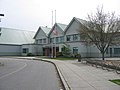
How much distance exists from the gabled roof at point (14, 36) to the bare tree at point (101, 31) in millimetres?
43987

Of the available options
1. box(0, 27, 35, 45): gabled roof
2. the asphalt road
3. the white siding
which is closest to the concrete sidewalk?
the asphalt road

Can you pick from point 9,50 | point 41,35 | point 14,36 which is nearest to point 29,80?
point 41,35

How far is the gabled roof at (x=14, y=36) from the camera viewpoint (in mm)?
75750

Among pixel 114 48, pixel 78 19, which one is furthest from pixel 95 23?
pixel 114 48

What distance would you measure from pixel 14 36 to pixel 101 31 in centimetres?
5090

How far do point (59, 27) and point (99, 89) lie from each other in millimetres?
55539

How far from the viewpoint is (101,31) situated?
34.9m

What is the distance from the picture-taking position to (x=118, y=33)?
119 feet

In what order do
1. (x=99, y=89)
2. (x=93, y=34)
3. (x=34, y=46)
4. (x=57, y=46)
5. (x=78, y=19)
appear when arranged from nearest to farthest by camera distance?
(x=99, y=89) < (x=93, y=34) < (x=78, y=19) < (x=57, y=46) < (x=34, y=46)

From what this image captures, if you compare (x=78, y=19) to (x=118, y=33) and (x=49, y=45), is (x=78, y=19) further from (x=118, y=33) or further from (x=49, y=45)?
(x=118, y=33)

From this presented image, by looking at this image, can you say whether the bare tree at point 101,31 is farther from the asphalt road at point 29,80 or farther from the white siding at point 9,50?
the white siding at point 9,50

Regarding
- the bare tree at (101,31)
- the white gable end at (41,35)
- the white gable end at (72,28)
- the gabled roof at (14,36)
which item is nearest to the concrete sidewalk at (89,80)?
the bare tree at (101,31)

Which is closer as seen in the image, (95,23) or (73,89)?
(73,89)

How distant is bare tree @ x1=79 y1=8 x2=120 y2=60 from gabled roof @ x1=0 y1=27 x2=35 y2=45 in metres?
44.0
